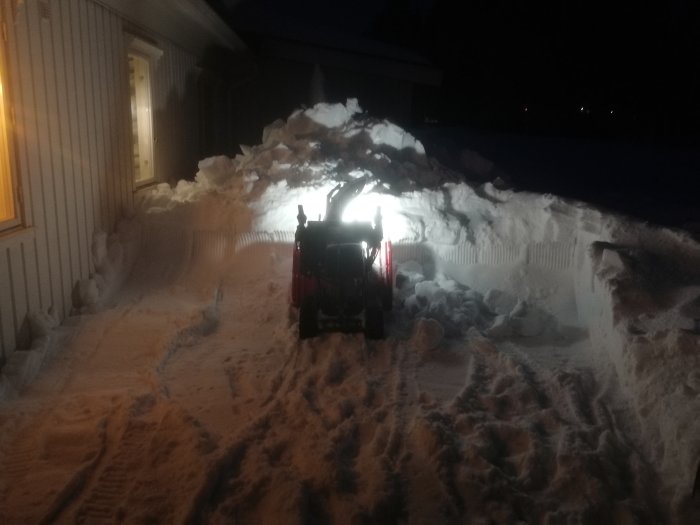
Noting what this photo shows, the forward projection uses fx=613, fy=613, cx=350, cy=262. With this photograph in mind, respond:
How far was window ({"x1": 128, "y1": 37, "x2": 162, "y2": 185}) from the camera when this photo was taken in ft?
27.6

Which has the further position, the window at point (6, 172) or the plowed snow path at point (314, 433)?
the window at point (6, 172)

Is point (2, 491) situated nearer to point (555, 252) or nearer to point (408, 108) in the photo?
point (555, 252)

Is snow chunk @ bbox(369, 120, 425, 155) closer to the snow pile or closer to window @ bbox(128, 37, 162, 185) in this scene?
window @ bbox(128, 37, 162, 185)

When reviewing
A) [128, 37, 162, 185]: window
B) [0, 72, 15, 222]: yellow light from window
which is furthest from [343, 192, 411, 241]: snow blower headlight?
[0, 72, 15, 222]: yellow light from window

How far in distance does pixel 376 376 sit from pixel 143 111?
236 inches

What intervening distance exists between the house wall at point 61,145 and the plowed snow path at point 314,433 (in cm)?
61

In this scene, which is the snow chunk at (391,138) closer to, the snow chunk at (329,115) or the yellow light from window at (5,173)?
the snow chunk at (329,115)

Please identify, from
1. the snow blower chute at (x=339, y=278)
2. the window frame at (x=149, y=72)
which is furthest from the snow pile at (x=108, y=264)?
the snow blower chute at (x=339, y=278)

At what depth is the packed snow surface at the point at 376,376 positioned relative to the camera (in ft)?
10.8

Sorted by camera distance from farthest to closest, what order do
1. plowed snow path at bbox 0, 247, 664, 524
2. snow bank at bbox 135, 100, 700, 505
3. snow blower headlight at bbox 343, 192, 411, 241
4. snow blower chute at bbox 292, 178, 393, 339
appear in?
snow blower headlight at bbox 343, 192, 411, 241 < snow blower chute at bbox 292, 178, 393, 339 < snow bank at bbox 135, 100, 700, 505 < plowed snow path at bbox 0, 247, 664, 524

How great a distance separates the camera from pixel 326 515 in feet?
10.3

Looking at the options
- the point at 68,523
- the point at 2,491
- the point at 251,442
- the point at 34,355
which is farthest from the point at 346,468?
the point at 34,355

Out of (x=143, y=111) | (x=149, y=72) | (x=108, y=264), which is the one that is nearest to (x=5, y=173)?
(x=108, y=264)

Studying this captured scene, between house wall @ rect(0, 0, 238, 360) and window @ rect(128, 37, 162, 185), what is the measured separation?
875 mm
